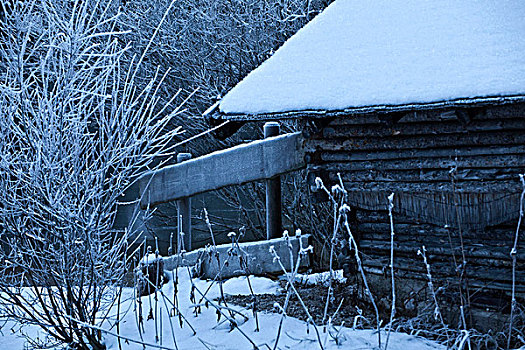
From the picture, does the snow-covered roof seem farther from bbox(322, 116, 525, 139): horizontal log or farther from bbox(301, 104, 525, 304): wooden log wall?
bbox(322, 116, 525, 139): horizontal log

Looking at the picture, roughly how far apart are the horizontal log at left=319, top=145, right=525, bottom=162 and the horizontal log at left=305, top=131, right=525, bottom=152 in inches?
1.3

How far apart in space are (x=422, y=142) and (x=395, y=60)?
2.38 ft

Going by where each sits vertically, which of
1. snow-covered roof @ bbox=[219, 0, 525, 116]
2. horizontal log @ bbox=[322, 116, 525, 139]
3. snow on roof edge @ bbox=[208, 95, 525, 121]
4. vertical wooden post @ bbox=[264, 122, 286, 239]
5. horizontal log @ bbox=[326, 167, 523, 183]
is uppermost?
snow-covered roof @ bbox=[219, 0, 525, 116]

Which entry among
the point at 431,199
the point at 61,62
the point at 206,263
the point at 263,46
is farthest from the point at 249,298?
the point at 263,46

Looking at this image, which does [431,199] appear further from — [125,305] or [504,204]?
[125,305]

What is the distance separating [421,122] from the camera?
551cm

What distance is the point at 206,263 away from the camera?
741 centimetres

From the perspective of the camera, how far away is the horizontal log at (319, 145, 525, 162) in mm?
5211

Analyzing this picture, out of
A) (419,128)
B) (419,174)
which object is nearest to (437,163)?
(419,174)

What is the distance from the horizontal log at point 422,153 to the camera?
5211 millimetres

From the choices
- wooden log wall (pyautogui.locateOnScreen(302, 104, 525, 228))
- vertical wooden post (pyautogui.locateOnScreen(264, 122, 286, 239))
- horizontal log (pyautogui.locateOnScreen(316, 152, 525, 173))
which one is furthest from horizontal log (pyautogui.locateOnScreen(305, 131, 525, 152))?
vertical wooden post (pyautogui.locateOnScreen(264, 122, 286, 239))

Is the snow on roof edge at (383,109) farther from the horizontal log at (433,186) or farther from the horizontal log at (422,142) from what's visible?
the horizontal log at (433,186)

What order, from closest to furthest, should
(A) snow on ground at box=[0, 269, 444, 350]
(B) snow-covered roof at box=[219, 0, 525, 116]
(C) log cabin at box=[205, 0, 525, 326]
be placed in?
(A) snow on ground at box=[0, 269, 444, 350] < (B) snow-covered roof at box=[219, 0, 525, 116] < (C) log cabin at box=[205, 0, 525, 326]

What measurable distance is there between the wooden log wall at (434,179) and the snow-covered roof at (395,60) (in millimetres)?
287
